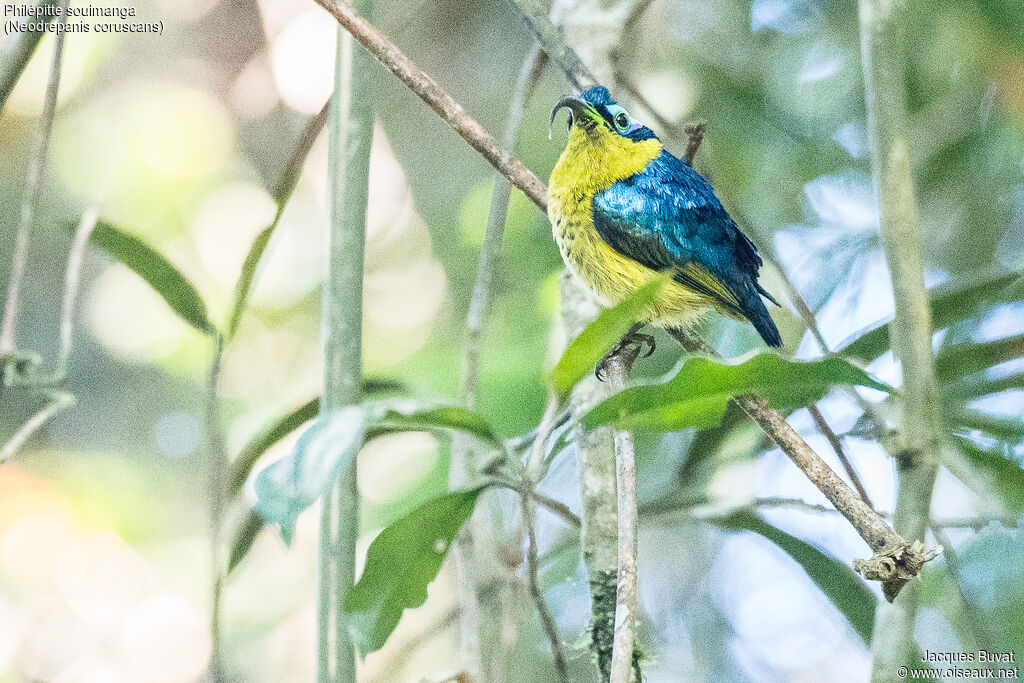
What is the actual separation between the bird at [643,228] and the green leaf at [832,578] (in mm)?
404

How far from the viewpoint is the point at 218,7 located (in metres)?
2.09

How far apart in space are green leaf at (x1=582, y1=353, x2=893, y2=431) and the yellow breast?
10.4 inches

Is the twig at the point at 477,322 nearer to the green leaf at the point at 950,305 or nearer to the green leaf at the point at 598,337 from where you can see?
the green leaf at the point at 598,337

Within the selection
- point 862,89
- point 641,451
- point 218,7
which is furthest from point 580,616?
point 218,7

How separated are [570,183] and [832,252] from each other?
3.25ft

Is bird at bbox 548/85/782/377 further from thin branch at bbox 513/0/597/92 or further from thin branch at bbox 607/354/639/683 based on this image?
thin branch at bbox 607/354/639/683

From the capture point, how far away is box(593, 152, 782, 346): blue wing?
3.33ft

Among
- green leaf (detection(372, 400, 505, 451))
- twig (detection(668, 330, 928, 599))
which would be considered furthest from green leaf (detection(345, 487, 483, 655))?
twig (detection(668, 330, 928, 599))

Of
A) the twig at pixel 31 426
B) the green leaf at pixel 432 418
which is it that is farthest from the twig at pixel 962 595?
the twig at pixel 31 426

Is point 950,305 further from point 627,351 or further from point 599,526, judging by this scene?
point 599,526

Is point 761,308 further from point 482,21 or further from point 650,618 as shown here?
point 482,21

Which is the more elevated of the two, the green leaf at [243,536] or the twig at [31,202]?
the twig at [31,202]

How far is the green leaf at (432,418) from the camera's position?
0.81 metres

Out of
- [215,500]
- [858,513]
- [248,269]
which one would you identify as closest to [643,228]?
[858,513]
